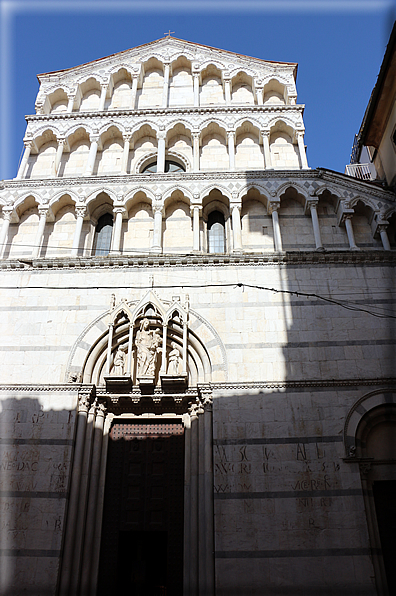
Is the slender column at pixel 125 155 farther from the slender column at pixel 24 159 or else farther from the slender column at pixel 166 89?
the slender column at pixel 24 159

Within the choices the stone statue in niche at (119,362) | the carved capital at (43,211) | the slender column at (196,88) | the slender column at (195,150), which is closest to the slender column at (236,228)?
the slender column at (195,150)

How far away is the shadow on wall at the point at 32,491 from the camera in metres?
7.60

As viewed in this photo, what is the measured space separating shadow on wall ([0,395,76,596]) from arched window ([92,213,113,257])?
3.90m

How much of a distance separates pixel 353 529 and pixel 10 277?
337 inches

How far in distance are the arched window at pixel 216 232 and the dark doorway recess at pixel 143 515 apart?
449 centimetres

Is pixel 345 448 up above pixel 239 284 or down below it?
below

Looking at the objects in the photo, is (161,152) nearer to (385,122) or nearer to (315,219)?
(315,219)

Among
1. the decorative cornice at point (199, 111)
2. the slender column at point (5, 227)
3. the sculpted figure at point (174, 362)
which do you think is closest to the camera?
the sculpted figure at point (174, 362)

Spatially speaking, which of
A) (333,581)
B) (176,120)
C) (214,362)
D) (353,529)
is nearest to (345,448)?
(353,529)

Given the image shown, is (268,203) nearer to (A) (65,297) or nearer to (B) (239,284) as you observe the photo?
(B) (239,284)

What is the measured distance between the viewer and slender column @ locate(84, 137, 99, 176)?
1190 centimetres

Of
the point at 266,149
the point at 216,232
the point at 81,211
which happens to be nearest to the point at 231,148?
the point at 266,149

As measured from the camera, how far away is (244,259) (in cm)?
1027

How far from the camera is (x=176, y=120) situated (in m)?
12.7
